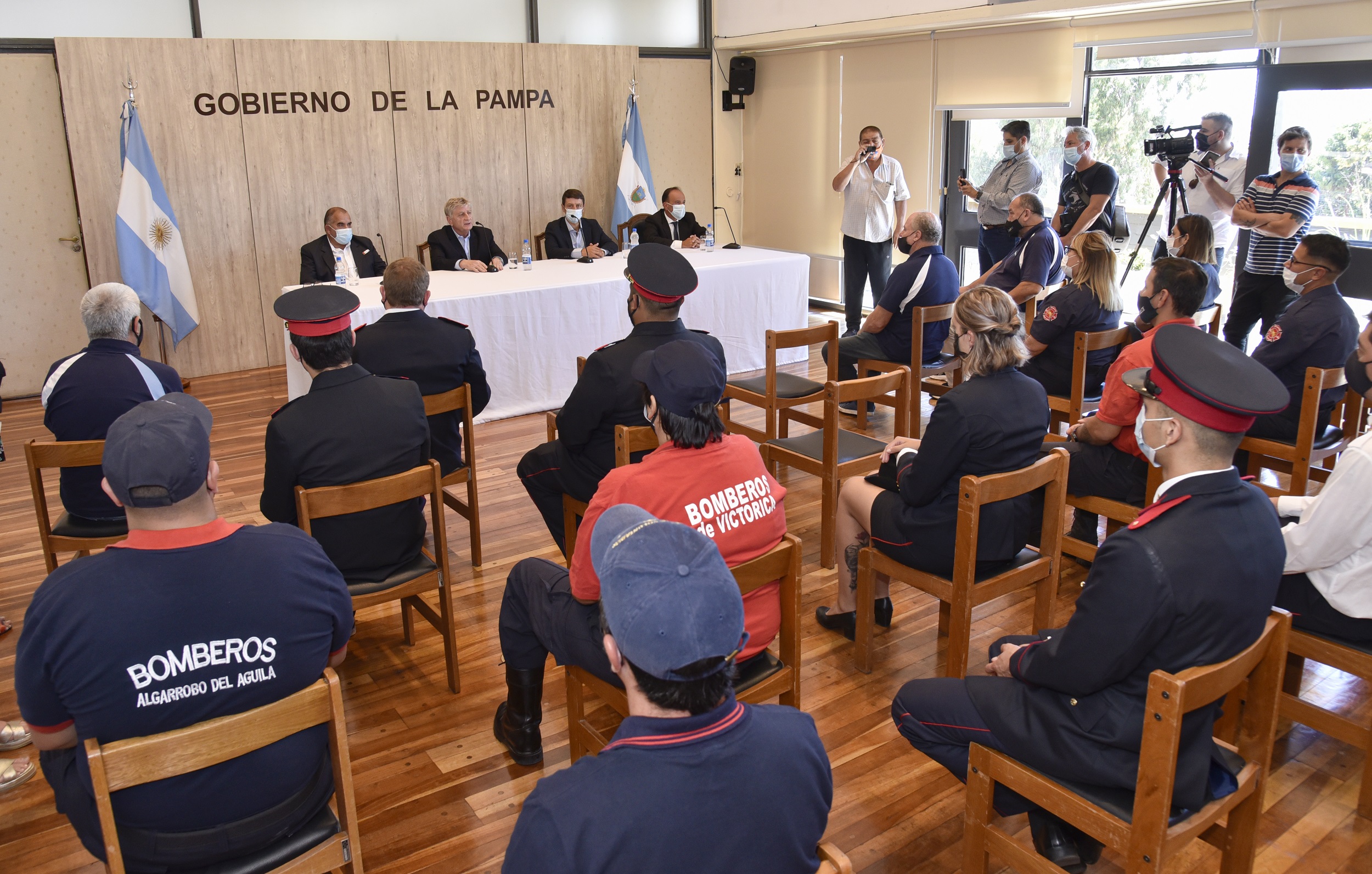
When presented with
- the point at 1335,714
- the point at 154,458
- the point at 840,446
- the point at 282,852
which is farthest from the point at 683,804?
the point at 840,446

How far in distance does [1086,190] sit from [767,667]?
516 cm

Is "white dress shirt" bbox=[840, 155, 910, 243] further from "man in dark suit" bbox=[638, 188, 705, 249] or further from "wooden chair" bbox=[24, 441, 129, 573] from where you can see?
"wooden chair" bbox=[24, 441, 129, 573]

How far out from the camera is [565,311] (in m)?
6.09

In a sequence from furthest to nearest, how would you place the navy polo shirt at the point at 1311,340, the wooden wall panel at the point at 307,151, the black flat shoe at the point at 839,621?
1. the wooden wall panel at the point at 307,151
2. the navy polo shirt at the point at 1311,340
3. the black flat shoe at the point at 839,621

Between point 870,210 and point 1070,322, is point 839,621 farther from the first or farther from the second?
point 870,210

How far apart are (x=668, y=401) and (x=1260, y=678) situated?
1315 mm

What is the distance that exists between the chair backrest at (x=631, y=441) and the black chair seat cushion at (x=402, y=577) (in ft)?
2.18

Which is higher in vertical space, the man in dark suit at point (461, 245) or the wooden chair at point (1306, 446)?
the man in dark suit at point (461, 245)

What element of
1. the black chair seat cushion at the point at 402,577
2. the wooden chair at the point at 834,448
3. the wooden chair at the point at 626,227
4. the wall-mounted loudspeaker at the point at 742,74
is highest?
the wall-mounted loudspeaker at the point at 742,74

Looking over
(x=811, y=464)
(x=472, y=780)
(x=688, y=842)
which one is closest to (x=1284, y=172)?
(x=811, y=464)

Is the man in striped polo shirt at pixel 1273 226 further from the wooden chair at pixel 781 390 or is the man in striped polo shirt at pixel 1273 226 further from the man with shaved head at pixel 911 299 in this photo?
the wooden chair at pixel 781 390

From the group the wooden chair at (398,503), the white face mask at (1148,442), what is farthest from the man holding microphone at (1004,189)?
the wooden chair at (398,503)

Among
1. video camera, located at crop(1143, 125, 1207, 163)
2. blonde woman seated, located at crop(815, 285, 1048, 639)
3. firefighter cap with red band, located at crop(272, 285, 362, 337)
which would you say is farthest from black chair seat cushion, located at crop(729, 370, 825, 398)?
video camera, located at crop(1143, 125, 1207, 163)

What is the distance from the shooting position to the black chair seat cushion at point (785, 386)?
4543mm
